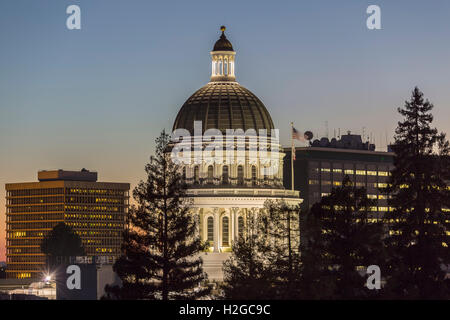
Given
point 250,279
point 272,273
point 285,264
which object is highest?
point 285,264

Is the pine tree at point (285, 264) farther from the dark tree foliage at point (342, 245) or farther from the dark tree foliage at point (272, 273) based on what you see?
the dark tree foliage at point (342, 245)

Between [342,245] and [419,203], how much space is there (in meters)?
8.89

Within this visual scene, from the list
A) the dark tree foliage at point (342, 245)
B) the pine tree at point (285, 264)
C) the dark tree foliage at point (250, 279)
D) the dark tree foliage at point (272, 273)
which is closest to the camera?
the dark tree foliage at point (250, 279)

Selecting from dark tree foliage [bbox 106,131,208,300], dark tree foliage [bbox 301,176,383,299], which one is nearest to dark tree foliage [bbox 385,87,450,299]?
dark tree foliage [bbox 301,176,383,299]

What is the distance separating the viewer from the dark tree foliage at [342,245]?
131 metres

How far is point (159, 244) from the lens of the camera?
138m

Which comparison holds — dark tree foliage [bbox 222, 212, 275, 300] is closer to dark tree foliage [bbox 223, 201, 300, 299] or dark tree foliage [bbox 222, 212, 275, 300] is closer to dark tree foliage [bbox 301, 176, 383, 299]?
dark tree foliage [bbox 223, 201, 300, 299]

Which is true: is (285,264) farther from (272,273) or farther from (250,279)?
(250,279)

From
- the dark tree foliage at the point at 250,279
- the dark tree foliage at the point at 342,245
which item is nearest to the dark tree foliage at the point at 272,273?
the dark tree foliage at the point at 250,279

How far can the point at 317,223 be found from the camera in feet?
454

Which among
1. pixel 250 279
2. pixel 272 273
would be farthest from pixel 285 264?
pixel 250 279

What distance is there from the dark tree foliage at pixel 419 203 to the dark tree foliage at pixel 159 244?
18764 millimetres
